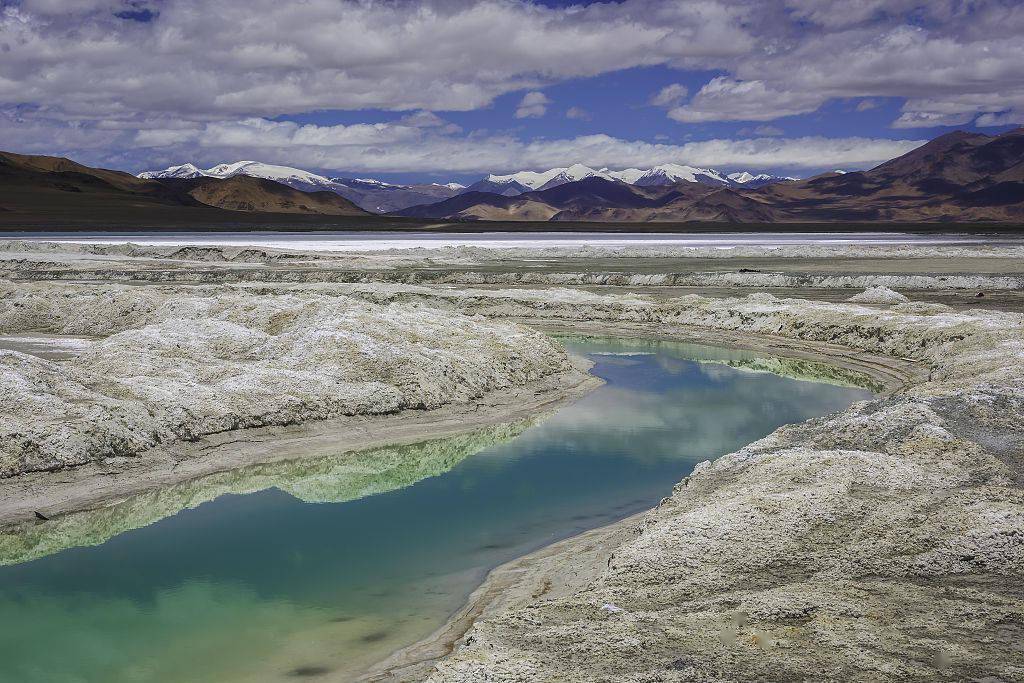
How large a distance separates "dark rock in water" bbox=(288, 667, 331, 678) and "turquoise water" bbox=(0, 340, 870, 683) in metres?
0.02

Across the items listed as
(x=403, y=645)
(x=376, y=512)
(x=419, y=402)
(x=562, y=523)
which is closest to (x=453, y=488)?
(x=376, y=512)

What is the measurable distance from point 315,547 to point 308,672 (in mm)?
4699

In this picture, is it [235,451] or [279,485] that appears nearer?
[279,485]

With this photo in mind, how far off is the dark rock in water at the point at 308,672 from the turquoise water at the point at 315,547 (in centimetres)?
2

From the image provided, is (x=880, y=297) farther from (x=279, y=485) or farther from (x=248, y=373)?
(x=279, y=485)

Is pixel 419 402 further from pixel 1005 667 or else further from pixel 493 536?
pixel 1005 667

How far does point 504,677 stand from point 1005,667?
4.78m

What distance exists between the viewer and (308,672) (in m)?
10.1

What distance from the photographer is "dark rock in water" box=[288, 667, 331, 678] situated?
10.1 meters

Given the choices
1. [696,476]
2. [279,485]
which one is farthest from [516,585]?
[279,485]

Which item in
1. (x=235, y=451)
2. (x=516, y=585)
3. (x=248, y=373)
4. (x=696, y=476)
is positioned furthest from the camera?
(x=248, y=373)

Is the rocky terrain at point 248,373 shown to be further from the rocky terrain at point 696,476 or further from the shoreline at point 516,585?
the shoreline at point 516,585

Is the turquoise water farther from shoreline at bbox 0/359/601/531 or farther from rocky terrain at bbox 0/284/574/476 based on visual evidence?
rocky terrain at bbox 0/284/574/476

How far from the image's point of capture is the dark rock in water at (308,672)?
10.1 metres
